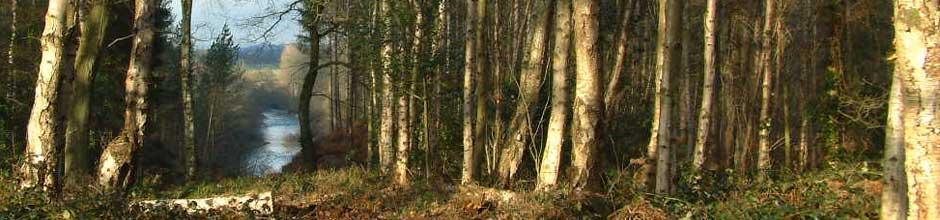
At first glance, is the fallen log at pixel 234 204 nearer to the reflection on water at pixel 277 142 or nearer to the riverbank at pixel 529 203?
the riverbank at pixel 529 203

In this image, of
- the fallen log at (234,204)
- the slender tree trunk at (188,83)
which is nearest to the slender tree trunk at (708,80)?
the fallen log at (234,204)

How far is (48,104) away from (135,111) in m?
3.74

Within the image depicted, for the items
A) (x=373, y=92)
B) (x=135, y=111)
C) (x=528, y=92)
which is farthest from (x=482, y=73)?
(x=373, y=92)

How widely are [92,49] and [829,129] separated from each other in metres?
14.4

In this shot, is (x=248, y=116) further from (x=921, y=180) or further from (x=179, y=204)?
(x=921, y=180)

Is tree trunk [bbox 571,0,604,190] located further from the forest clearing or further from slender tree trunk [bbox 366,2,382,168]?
slender tree trunk [bbox 366,2,382,168]

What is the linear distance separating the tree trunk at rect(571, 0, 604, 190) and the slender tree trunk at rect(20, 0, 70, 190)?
5.77 metres

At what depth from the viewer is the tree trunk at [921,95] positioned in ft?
17.8

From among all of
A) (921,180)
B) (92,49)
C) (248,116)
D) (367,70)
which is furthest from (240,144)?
(921,180)

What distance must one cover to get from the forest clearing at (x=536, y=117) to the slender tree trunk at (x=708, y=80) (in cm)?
4

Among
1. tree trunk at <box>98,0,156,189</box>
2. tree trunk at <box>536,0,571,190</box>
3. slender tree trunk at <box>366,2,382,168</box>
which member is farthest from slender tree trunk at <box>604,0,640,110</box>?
tree trunk at <box>98,0,156,189</box>

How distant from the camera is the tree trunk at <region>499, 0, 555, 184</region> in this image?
12.2 meters

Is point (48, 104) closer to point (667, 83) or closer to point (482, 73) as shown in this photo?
point (482, 73)

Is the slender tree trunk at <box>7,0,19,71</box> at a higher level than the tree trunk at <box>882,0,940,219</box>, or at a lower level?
higher
